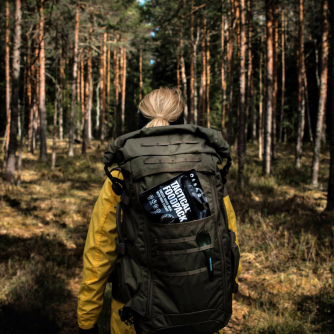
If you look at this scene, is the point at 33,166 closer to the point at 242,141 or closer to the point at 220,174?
the point at 242,141

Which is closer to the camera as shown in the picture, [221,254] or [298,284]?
Answer: [221,254]

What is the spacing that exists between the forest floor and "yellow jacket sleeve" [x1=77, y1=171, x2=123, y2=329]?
199 centimetres

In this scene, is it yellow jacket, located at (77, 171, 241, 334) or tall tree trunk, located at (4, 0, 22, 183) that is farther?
tall tree trunk, located at (4, 0, 22, 183)

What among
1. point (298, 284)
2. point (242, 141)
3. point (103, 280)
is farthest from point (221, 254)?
point (242, 141)

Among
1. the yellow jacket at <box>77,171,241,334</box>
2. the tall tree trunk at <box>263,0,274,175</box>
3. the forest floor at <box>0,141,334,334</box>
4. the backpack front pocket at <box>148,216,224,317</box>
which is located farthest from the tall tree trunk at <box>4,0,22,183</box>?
the backpack front pocket at <box>148,216,224,317</box>

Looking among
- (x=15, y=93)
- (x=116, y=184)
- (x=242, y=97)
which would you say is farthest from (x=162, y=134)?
(x=15, y=93)

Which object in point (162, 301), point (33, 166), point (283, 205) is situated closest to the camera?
point (162, 301)

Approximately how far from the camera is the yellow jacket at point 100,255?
1.63 meters

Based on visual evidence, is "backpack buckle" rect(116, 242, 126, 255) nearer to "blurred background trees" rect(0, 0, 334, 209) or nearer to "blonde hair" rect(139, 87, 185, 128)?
"blonde hair" rect(139, 87, 185, 128)

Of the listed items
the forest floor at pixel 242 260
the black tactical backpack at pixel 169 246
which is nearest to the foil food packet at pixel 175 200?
the black tactical backpack at pixel 169 246

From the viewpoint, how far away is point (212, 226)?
1.47 meters

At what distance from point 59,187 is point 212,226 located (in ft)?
32.0

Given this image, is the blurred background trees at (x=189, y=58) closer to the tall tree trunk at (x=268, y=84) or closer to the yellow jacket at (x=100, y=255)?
the tall tree trunk at (x=268, y=84)

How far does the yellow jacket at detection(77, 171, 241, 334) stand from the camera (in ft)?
5.36
